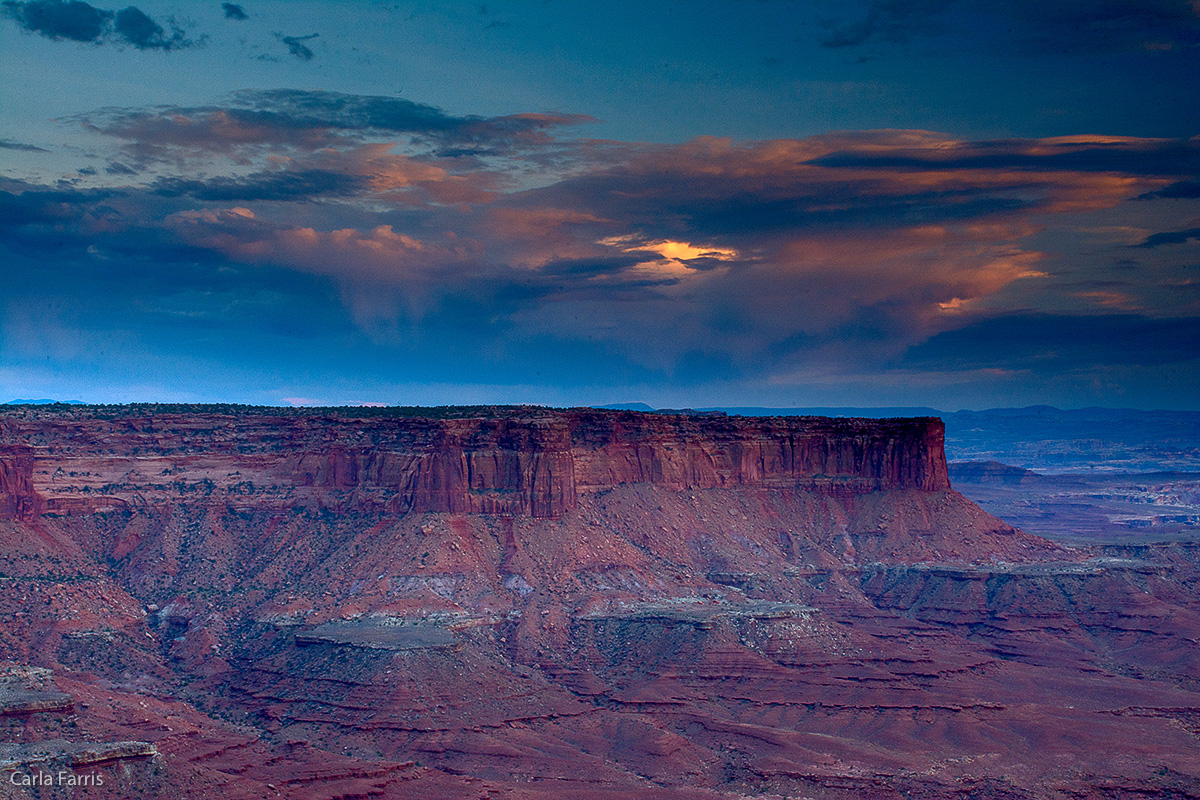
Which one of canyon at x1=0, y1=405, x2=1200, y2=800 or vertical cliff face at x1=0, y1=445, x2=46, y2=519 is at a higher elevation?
vertical cliff face at x1=0, y1=445, x2=46, y2=519

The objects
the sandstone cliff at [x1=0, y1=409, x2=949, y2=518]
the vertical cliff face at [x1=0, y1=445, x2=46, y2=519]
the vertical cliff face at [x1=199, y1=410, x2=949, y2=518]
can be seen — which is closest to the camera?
the vertical cliff face at [x1=0, y1=445, x2=46, y2=519]

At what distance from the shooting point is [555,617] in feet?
297

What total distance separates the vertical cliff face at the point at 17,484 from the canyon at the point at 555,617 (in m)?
0.24

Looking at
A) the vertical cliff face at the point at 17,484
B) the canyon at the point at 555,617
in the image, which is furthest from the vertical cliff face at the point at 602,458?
the vertical cliff face at the point at 17,484

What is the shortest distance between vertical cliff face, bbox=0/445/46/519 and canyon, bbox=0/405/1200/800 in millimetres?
241

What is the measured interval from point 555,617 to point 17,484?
1839 inches

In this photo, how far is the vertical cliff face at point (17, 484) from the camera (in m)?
90.9

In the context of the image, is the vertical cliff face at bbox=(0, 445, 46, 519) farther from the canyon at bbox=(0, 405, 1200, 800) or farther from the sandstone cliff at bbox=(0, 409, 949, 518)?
the canyon at bbox=(0, 405, 1200, 800)

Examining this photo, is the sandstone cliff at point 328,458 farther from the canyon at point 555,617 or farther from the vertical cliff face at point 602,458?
the canyon at point 555,617

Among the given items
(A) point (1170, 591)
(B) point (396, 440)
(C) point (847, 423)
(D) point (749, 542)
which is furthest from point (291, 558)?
(A) point (1170, 591)

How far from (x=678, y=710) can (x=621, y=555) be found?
92.0 feet

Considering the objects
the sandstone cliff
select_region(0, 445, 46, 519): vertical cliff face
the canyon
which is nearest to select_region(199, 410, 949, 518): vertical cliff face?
the sandstone cliff

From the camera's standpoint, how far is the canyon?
64688 mm

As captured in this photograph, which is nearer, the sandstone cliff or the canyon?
the canyon
